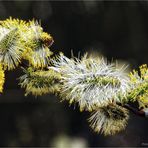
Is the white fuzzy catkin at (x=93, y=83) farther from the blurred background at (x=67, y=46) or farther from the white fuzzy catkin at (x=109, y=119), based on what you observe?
the blurred background at (x=67, y=46)

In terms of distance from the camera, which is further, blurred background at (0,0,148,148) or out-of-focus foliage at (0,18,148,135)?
blurred background at (0,0,148,148)

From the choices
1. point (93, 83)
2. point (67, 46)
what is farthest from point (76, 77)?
point (67, 46)

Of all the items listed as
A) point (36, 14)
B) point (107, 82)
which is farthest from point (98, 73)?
point (36, 14)

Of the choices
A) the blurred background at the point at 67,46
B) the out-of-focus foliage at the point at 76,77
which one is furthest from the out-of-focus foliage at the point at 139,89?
the blurred background at the point at 67,46

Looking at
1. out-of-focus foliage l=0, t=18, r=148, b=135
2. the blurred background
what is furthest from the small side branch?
the blurred background

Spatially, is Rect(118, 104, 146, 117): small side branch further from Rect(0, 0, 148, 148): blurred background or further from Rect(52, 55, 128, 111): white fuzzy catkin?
Rect(0, 0, 148, 148): blurred background

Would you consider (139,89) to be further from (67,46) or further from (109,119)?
(67,46)

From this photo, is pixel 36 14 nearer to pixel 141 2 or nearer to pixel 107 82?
pixel 141 2

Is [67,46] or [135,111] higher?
[67,46]

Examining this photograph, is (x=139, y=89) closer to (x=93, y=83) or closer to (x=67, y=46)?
(x=93, y=83)

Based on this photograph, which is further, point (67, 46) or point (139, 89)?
point (67, 46)
